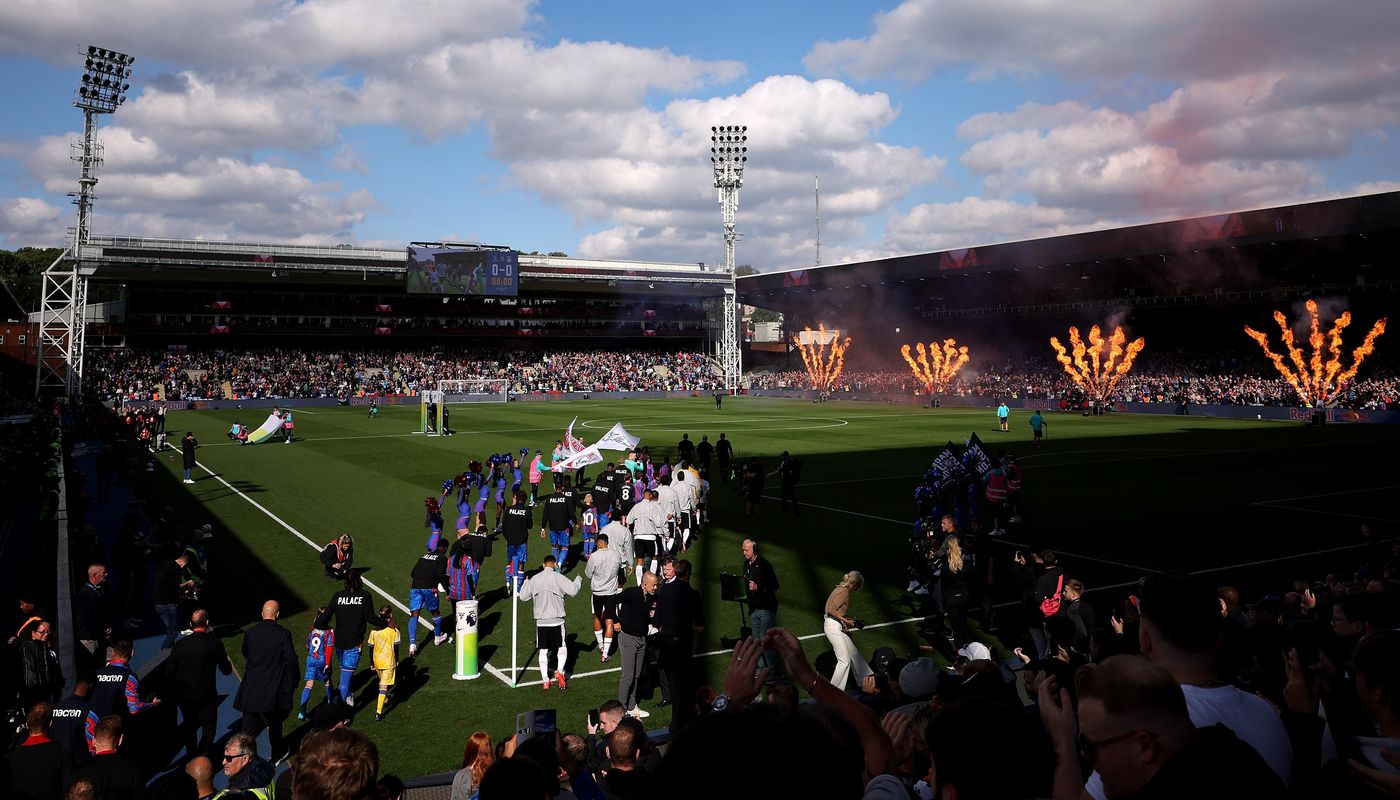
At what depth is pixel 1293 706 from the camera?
4.27m

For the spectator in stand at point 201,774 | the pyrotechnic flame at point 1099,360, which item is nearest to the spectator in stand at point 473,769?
the spectator in stand at point 201,774

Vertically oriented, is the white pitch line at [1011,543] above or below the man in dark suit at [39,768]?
below

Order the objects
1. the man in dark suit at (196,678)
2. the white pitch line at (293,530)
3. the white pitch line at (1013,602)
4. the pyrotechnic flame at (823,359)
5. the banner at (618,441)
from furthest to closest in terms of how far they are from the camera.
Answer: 1. the pyrotechnic flame at (823,359)
2. the banner at (618,441)
3. the white pitch line at (293,530)
4. the white pitch line at (1013,602)
5. the man in dark suit at (196,678)

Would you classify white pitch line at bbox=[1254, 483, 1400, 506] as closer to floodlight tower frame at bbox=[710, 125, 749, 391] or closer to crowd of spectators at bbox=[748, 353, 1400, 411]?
crowd of spectators at bbox=[748, 353, 1400, 411]

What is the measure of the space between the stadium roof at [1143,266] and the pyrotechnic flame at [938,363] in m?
3.61

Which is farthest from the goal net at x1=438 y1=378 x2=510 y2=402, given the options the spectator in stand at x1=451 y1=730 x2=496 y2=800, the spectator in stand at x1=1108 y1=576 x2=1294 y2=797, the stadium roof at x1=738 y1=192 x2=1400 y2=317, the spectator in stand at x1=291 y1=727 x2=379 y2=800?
the spectator in stand at x1=1108 y1=576 x2=1294 y2=797

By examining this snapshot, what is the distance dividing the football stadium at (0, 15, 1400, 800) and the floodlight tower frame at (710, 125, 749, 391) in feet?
44.6

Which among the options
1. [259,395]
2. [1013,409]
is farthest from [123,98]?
[1013,409]

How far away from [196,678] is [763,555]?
1076 cm

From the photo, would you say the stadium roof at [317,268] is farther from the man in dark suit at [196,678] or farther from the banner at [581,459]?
the man in dark suit at [196,678]

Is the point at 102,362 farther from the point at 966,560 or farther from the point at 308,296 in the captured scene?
the point at 966,560

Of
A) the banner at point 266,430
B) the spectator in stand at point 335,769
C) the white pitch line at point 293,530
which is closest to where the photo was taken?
the spectator in stand at point 335,769

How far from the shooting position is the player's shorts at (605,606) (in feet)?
39.1

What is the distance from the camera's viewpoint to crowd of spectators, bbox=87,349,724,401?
6744 cm
